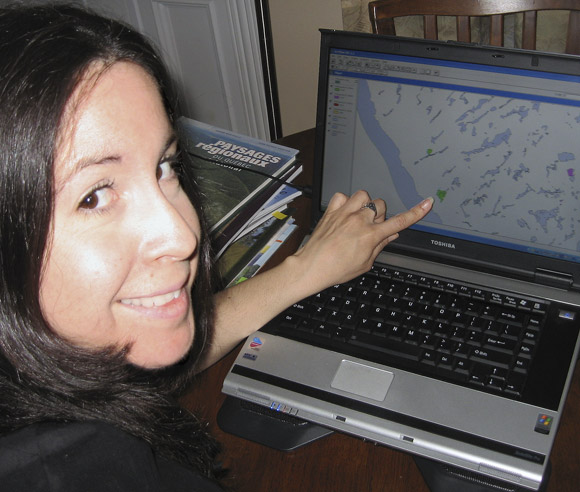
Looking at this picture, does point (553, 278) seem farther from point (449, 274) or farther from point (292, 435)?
point (292, 435)

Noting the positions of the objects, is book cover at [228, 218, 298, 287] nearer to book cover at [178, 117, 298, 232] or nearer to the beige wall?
book cover at [178, 117, 298, 232]

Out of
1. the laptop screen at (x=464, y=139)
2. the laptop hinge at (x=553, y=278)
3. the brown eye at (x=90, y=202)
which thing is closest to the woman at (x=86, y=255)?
the brown eye at (x=90, y=202)

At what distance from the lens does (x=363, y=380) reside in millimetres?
758

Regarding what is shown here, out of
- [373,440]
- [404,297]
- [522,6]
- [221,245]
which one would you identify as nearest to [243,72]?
[522,6]

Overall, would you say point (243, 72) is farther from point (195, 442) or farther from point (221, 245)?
point (195, 442)

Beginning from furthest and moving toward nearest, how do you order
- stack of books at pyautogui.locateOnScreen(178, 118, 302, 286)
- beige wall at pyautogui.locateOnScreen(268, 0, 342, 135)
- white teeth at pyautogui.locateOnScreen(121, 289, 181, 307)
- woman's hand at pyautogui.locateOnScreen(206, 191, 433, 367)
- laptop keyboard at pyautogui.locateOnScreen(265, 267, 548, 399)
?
beige wall at pyautogui.locateOnScreen(268, 0, 342, 135) → stack of books at pyautogui.locateOnScreen(178, 118, 302, 286) → woman's hand at pyautogui.locateOnScreen(206, 191, 433, 367) → laptop keyboard at pyautogui.locateOnScreen(265, 267, 548, 399) → white teeth at pyautogui.locateOnScreen(121, 289, 181, 307)

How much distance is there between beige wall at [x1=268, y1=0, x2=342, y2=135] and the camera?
84.2 inches

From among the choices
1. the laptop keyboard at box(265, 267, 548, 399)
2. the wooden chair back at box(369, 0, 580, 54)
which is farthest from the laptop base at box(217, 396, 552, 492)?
the wooden chair back at box(369, 0, 580, 54)

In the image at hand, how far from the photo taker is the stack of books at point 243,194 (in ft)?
3.28

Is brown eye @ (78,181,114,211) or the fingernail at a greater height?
brown eye @ (78,181,114,211)

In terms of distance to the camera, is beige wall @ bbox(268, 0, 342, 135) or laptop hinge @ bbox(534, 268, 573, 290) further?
beige wall @ bbox(268, 0, 342, 135)

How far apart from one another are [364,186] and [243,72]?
65.4 inches

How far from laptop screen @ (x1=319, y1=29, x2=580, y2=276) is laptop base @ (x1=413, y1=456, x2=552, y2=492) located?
1.12 feet

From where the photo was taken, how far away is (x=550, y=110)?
0.77m
